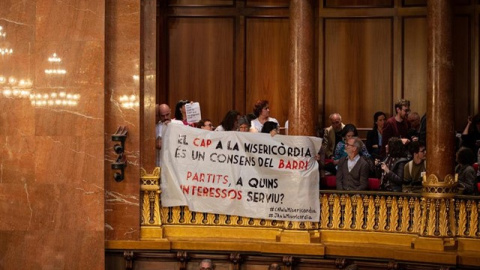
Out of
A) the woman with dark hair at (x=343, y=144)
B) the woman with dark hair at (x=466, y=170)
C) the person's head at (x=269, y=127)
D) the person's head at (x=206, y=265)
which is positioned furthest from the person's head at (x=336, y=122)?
the person's head at (x=206, y=265)

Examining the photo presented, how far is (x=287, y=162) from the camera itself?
1659 cm

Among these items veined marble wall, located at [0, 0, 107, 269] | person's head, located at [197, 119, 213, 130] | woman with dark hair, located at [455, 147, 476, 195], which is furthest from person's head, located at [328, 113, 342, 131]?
veined marble wall, located at [0, 0, 107, 269]

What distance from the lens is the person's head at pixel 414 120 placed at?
17766 millimetres

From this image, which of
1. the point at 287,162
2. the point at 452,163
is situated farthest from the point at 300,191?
the point at 452,163

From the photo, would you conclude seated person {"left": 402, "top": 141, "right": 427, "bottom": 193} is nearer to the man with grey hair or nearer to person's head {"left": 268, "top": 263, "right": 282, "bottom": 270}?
the man with grey hair

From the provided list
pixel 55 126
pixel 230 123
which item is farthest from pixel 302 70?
pixel 55 126

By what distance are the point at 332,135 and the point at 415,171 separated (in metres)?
1.76

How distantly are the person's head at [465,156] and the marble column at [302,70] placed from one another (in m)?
2.03

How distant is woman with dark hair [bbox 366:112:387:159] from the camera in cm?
1780

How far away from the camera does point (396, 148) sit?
53.0ft

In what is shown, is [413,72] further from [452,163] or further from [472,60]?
[452,163]

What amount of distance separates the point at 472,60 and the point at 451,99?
3.47m

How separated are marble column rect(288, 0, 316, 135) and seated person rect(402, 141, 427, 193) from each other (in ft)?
4.52

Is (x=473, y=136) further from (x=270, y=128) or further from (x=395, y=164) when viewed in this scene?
(x=270, y=128)
